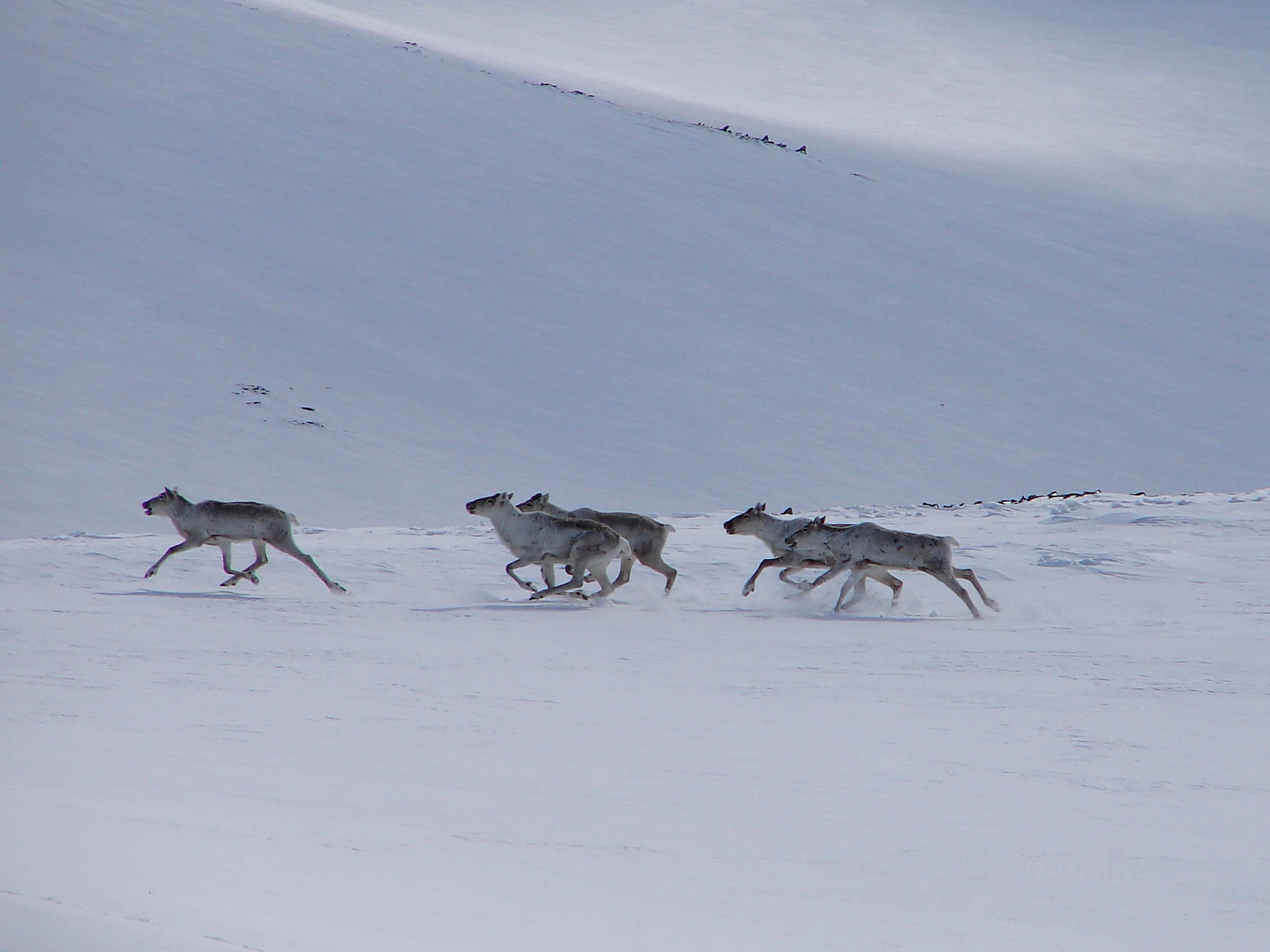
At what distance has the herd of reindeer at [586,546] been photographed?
13500mm

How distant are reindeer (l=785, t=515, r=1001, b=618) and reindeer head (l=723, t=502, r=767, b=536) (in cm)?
132

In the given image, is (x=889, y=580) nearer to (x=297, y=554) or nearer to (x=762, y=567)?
(x=762, y=567)

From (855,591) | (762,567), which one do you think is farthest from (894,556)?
(762,567)

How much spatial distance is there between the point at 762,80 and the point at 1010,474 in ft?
188

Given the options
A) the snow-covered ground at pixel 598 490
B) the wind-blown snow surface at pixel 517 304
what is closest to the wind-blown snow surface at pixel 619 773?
the snow-covered ground at pixel 598 490

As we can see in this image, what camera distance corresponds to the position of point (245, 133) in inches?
1512

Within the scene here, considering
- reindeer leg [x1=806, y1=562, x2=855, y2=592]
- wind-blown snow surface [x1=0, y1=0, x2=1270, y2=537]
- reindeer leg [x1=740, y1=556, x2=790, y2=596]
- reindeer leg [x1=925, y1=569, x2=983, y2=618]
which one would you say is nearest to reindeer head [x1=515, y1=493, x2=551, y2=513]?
reindeer leg [x1=740, y1=556, x2=790, y2=596]

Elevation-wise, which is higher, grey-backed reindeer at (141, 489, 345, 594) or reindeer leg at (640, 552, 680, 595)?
reindeer leg at (640, 552, 680, 595)

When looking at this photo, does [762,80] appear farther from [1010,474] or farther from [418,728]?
[418,728]

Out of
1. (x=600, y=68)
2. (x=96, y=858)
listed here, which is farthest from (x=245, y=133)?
(x=600, y=68)

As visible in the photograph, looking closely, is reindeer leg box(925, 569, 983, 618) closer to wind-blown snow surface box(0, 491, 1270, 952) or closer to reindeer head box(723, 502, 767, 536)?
wind-blown snow surface box(0, 491, 1270, 952)

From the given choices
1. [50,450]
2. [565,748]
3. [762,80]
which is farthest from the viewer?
[762,80]

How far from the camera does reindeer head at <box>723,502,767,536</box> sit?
15078mm

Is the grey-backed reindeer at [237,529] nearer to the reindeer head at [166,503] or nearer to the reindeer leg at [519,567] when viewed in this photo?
the reindeer head at [166,503]
